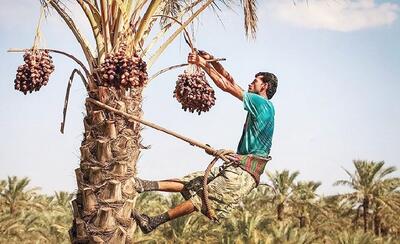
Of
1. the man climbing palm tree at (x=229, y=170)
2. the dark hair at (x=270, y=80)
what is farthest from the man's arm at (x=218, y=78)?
the dark hair at (x=270, y=80)

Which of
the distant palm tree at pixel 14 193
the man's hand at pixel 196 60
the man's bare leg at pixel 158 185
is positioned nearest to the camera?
the man's bare leg at pixel 158 185

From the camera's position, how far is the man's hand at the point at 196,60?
14.2 feet

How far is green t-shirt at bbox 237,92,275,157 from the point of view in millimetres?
4562

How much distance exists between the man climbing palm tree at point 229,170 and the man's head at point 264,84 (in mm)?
145

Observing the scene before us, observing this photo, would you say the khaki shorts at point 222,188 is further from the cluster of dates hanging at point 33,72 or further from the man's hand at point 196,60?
the cluster of dates hanging at point 33,72

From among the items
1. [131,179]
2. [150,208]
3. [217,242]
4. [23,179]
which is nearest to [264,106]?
[131,179]

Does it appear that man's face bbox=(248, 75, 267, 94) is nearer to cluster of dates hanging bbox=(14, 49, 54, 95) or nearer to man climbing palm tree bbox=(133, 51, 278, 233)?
man climbing palm tree bbox=(133, 51, 278, 233)

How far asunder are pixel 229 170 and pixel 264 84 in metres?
0.93

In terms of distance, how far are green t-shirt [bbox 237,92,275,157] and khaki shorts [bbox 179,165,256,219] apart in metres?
0.25

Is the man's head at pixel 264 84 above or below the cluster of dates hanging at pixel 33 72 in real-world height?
above

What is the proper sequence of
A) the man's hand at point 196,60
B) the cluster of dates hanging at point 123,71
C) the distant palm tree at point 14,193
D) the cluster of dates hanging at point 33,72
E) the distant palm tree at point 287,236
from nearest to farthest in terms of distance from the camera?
the cluster of dates hanging at point 123,71 → the cluster of dates hanging at point 33,72 → the man's hand at point 196,60 → the distant palm tree at point 287,236 → the distant palm tree at point 14,193

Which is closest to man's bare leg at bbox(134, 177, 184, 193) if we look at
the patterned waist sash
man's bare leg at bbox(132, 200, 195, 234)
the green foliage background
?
man's bare leg at bbox(132, 200, 195, 234)

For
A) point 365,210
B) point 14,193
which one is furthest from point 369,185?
point 14,193

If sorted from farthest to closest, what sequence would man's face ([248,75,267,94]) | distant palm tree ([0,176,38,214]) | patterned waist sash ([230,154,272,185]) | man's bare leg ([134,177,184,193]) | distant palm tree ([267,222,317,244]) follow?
1. distant palm tree ([0,176,38,214])
2. distant palm tree ([267,222,317,244])
3. man's face ([248,75,267,94])
4. patterned waist sash ([230,154,272,185])
5. man's bare leg ([134,177,184,193])
